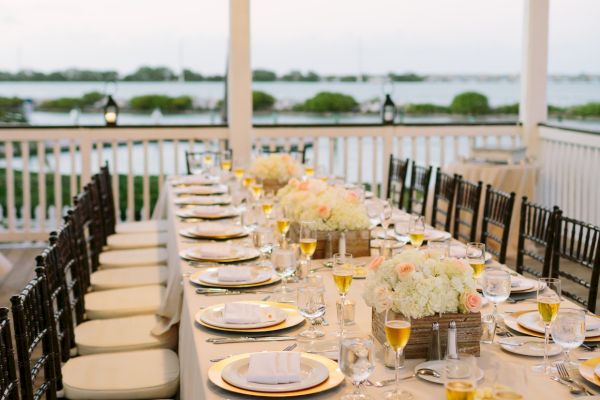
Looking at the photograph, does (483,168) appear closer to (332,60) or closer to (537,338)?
(537,338)

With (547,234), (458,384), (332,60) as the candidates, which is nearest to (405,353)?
(458,384)

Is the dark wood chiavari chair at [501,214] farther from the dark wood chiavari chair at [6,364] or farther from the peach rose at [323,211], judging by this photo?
the dark wood chiavari chair at [6,364]

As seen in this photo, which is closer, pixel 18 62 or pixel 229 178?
pixel 229 178

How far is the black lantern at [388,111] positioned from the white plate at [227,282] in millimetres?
4435

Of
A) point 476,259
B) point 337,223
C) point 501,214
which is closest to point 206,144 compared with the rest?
point 501,214

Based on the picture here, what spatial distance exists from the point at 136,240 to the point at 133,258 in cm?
51

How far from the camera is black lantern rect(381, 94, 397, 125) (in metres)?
7.26

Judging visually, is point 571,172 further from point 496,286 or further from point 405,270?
point 405,270

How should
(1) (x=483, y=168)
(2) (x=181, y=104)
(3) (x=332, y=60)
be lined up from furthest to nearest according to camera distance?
1. (3) (x=332, y=60)
2. (2) (x=181, y=104)
3. (1) (x=483, y=168)

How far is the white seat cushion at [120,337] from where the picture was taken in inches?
129

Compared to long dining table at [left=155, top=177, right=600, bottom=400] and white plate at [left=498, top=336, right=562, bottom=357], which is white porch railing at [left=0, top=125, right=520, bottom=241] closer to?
long dining table at [left=155, top=177, right=600, bottom=400]

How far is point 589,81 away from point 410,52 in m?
4.92

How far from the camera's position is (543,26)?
718 centimetres

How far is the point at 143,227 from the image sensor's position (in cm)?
573
